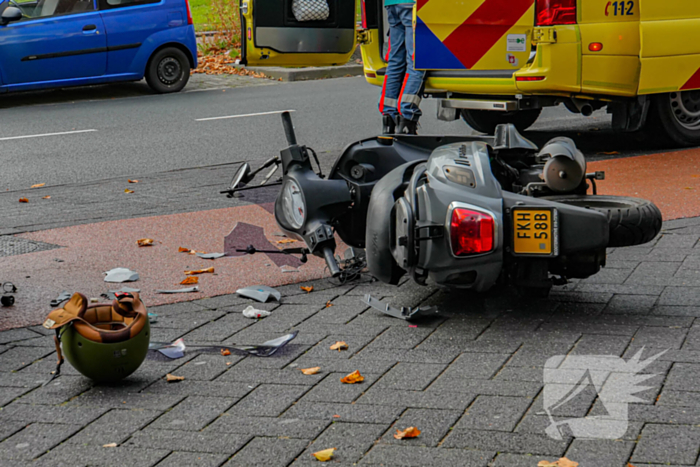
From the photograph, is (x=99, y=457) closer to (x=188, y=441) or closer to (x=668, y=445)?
(x=188, y=441)

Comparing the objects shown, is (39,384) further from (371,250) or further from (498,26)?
(498,26)

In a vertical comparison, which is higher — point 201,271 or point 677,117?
point 677,117

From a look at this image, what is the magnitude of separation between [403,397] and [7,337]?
183 centimetres

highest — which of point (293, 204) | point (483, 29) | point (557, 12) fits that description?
point (557, 12)

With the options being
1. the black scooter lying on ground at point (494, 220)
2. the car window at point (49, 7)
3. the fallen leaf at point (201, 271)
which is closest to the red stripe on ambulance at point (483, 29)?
the black scooter lying on ground at point (494, 220)

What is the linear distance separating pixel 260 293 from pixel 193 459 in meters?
1.69

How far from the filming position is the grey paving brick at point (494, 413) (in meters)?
2.92

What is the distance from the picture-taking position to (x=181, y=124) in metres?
10.7

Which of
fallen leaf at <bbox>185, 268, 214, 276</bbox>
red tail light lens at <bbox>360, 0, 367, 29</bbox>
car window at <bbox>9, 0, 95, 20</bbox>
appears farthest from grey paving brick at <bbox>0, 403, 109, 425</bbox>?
car window at <bbox>9, 0, 95, 20</bbox>

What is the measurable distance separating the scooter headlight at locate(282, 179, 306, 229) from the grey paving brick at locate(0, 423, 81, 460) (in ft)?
5.88

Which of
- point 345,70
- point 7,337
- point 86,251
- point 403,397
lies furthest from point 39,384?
point 345,70

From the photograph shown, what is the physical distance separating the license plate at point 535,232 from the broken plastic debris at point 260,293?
130 cm

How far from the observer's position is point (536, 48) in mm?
7105

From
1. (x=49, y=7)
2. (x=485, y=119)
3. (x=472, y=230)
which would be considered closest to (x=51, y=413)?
(x=472, y=230)
